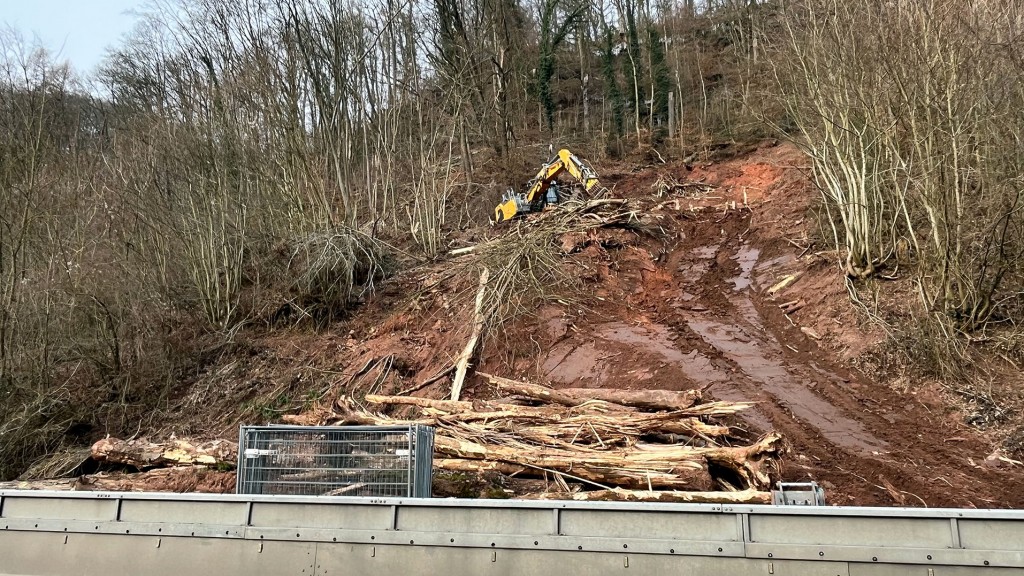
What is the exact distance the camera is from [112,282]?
12945mm

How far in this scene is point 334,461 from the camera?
19.1ft

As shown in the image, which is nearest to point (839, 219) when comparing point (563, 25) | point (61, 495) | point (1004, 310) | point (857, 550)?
point (1004, 310)

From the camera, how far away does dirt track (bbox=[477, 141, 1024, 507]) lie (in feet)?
22.3

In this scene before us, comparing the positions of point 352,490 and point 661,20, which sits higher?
point 661,20

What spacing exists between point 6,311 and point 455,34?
1354 cm

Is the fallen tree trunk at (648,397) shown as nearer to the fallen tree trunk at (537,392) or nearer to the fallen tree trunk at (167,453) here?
the fallen tree trunk at (537,392)

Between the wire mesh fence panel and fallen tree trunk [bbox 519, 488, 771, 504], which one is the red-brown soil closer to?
fallen tree trunk [bbox 519, 488, 771, 504]

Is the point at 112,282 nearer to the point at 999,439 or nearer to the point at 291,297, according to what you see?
the point at 291,297

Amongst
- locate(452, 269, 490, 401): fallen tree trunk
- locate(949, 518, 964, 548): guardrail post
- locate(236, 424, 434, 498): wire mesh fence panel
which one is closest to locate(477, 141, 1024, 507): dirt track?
locate(452, 269, 490, 401): fallen tree trunk

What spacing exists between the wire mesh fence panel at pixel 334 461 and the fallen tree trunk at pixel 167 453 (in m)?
2.48

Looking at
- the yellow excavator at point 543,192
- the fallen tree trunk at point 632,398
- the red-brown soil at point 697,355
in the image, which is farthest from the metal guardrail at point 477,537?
the yellow excavator at point 543,192

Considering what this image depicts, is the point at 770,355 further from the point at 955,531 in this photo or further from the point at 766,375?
the point at 955,531

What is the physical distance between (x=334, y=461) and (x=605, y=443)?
3062 mm

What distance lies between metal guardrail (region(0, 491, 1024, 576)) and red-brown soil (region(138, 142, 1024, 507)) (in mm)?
3254
